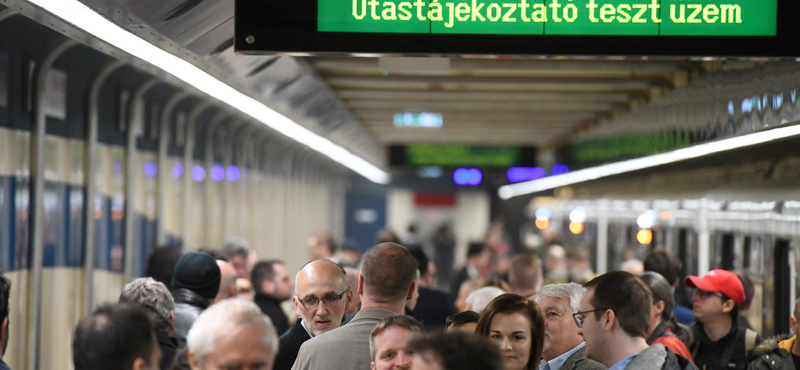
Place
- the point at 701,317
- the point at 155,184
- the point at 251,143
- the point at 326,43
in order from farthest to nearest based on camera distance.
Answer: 1. the point at 251,143
2. the point at 155,184
3. the point at 701,317
4. the point at 326,43

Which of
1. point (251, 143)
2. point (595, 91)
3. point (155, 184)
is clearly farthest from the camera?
point (251, 143)

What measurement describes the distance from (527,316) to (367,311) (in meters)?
0.76

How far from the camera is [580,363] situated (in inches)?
172

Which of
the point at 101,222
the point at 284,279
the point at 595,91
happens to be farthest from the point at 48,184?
the point at 595,91

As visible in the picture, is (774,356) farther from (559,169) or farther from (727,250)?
(559,169)

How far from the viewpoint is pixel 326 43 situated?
434cm

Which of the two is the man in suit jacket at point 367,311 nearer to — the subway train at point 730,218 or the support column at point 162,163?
the subway train at point 730,218

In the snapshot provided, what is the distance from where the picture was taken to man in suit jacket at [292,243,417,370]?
4.14 metres

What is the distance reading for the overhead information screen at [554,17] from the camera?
434cm

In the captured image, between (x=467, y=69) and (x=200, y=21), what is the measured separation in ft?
12.6

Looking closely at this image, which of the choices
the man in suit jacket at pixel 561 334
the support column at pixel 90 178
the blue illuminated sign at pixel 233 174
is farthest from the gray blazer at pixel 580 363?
the blue illuminated sign at pixel 233 174

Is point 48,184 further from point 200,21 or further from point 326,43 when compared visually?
point 326,43

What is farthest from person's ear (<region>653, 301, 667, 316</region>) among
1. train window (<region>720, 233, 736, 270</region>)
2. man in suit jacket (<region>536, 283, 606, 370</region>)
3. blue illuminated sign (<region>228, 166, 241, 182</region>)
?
blue illuminated sign (<region>228, 166, 241, 182</region>)

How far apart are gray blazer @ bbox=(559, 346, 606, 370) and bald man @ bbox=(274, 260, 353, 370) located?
1.25 metres
